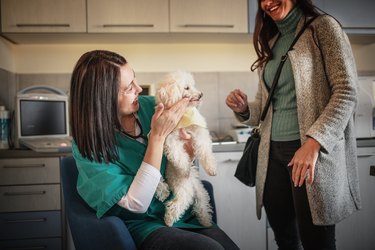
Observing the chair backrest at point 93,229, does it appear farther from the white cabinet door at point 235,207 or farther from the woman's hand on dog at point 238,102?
the white cabinet door at point 235,207

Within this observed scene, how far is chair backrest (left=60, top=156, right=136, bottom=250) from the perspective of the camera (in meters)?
0.94

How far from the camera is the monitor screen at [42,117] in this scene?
216 cm

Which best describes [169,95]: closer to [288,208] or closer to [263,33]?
[263,33]

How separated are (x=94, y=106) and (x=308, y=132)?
0.67 meters

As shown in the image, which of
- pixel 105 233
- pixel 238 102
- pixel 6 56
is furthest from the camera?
pixel 6 56

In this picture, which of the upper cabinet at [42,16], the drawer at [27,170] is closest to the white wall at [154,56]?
the upper cabinet at [42,16]

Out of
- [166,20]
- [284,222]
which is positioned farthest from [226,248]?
[166,20]

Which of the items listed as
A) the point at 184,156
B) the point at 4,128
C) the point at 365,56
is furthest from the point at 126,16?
the point at 365,56

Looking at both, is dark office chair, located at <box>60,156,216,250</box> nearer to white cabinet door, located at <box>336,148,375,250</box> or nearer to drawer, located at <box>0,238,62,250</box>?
drawer, located at <box>0,238,62,250</box>

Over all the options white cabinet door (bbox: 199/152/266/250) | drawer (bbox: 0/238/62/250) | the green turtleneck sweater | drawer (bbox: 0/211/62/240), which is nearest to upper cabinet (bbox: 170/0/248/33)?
white cabinet door (bbox: 199/152/266/250)

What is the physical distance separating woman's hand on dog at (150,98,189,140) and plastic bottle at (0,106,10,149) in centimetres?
152

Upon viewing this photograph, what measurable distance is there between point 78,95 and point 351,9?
216 cm

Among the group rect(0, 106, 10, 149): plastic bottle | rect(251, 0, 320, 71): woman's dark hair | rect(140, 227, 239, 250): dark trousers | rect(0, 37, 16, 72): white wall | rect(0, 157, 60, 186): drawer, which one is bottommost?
rect(140, 227, 239, 250): dark trousers

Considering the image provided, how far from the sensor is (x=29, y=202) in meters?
1.97
